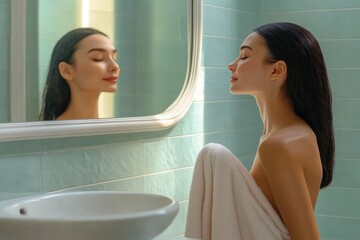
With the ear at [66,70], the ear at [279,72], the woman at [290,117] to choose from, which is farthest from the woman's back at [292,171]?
the ear at [66,70]

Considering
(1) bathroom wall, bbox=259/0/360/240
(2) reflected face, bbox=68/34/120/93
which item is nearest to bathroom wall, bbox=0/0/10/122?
(2) reflected face, bbox=68/34/120/93

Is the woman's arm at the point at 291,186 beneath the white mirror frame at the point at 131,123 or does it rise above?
beneath

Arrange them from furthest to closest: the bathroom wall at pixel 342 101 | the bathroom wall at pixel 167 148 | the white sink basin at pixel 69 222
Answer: the bathroom wall at pixel 342 101 < the bathroom wall at pixel 167 148 < the white sink basin at pixel 69 222

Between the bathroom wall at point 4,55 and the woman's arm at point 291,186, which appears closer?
the bathroom wall at point 4,55

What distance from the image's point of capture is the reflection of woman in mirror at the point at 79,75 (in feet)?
6.48

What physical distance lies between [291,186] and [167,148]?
0.57 meters

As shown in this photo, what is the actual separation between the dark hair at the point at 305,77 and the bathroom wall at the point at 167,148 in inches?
19.9

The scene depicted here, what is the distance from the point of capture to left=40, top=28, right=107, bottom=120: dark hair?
195 centimetres

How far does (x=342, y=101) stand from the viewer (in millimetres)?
3053

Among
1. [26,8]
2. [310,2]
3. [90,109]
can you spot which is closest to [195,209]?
[90,109]

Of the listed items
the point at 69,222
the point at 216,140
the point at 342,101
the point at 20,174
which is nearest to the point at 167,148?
the point at 216,140

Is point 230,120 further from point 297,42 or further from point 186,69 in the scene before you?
point 297,42

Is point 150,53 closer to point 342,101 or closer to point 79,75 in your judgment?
point 79,75

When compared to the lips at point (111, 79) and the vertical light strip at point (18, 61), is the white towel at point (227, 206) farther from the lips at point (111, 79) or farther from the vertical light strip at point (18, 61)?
the vertical light strip at point (18, 61)
